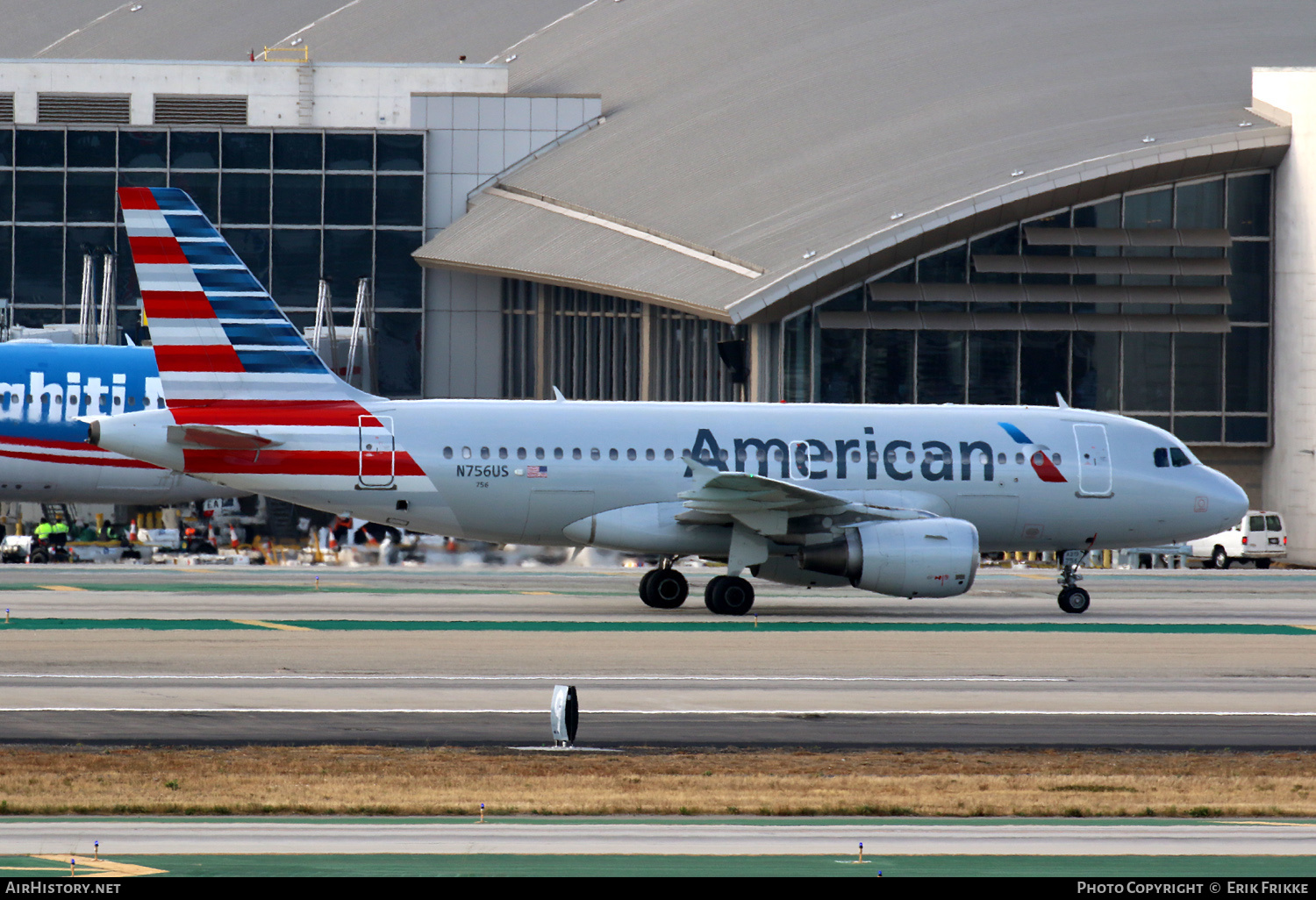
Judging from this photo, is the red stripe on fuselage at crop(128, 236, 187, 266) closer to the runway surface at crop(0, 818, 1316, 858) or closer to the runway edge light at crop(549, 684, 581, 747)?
the runway edge light at crop(549, 684, 581, 747)

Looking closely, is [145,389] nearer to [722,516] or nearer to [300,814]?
[722,516]

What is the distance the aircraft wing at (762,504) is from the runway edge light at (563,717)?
495 inches

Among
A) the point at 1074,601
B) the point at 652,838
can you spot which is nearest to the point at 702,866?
the point at 652,838

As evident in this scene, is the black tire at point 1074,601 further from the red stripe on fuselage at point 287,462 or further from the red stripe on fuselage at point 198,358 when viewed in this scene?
the red stripe on fuselage at point 198,358

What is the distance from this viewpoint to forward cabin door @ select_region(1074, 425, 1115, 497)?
31562mm

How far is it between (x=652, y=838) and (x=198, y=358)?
800 inches

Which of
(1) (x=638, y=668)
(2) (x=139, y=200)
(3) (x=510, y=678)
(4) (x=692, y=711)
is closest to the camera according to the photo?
(4) (x=692, y=711)

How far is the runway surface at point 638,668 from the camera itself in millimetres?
16328

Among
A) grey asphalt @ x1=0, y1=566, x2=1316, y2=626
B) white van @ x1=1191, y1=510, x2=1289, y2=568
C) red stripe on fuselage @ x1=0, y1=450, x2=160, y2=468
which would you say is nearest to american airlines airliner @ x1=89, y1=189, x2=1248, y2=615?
grey asphalt @ x1=0, y1=566, x2=1316, y2=626

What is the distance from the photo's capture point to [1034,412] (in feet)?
106

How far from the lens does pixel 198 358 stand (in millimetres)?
28750

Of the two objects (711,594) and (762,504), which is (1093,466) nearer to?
(762,504)

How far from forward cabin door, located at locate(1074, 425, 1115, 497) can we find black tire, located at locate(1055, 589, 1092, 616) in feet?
6.05

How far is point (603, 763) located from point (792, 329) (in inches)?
1611
